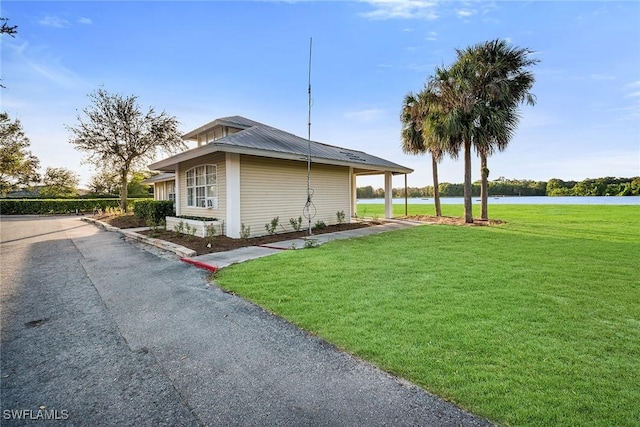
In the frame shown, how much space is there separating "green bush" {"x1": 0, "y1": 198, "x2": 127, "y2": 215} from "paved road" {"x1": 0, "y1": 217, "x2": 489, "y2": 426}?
86.4 feet

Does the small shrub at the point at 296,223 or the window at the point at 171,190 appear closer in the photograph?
the small shrub at the point at 296,223

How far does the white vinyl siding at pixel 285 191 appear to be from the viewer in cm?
992

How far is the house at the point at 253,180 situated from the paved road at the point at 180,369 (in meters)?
5.00

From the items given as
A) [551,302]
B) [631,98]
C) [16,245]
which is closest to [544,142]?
[631,98]

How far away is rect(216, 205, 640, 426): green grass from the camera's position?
2.12 meters

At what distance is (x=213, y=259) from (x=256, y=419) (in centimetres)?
546

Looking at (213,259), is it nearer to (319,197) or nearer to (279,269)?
(279,269)

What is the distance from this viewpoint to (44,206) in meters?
25.7

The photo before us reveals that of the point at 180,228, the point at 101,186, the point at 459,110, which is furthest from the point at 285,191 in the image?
the point at 101,186

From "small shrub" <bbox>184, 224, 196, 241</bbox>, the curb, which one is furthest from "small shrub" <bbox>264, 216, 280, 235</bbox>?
the curb

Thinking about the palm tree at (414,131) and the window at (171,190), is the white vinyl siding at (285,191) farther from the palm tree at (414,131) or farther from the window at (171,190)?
the window at (171,190)

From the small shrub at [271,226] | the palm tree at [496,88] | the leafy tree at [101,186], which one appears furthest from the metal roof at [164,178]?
the leafy tree at [101,186]

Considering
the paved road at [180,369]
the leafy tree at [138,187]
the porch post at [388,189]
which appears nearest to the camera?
the paved road at [180,369]

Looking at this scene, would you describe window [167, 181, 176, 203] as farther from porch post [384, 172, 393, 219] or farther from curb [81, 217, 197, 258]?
porch post [384, 172, 393, 219]
